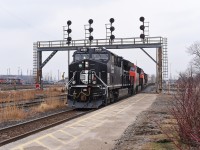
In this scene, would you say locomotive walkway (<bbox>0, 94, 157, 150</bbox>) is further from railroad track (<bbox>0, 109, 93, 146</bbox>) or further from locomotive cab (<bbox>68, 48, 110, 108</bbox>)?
locomotive cab (<bbox>68, 48, 110, 108</bbox>)

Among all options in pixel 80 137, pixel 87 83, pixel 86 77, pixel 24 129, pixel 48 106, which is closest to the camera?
pixel 80 137

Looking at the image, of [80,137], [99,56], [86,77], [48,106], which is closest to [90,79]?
[86,77]

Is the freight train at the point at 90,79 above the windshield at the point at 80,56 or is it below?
below

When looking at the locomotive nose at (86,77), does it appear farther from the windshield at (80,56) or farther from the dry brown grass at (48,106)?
the dry brown grass at (48,106)

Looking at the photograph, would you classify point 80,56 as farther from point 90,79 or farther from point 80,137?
point 80,137

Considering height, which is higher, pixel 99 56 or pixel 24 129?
pixel 99 56

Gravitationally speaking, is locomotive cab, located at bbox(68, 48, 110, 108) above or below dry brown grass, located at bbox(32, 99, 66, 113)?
above

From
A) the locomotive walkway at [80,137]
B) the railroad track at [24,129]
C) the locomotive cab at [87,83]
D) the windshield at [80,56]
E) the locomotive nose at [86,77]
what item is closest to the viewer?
the locomotive walkway at [80,137]

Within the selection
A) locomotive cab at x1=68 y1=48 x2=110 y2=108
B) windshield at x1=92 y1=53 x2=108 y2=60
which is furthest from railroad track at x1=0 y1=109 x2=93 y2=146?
windshield at x1=92 y1=53 x2=108 y2=60

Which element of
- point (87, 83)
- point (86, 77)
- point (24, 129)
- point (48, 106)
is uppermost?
point (86, 77)

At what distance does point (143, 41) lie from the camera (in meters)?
41.9

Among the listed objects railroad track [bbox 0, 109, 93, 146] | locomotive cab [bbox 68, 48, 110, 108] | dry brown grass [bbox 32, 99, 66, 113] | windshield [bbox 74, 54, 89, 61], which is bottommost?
railroad track [bbox 0, 109, 93, 146]

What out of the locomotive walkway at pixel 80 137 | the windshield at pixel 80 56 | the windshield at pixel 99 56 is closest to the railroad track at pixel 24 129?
the locomotive walkway at pixel 80 137

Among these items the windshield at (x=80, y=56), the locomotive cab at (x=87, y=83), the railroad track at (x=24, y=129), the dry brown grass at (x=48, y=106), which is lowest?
the railroad track at (x=24, y=129)
